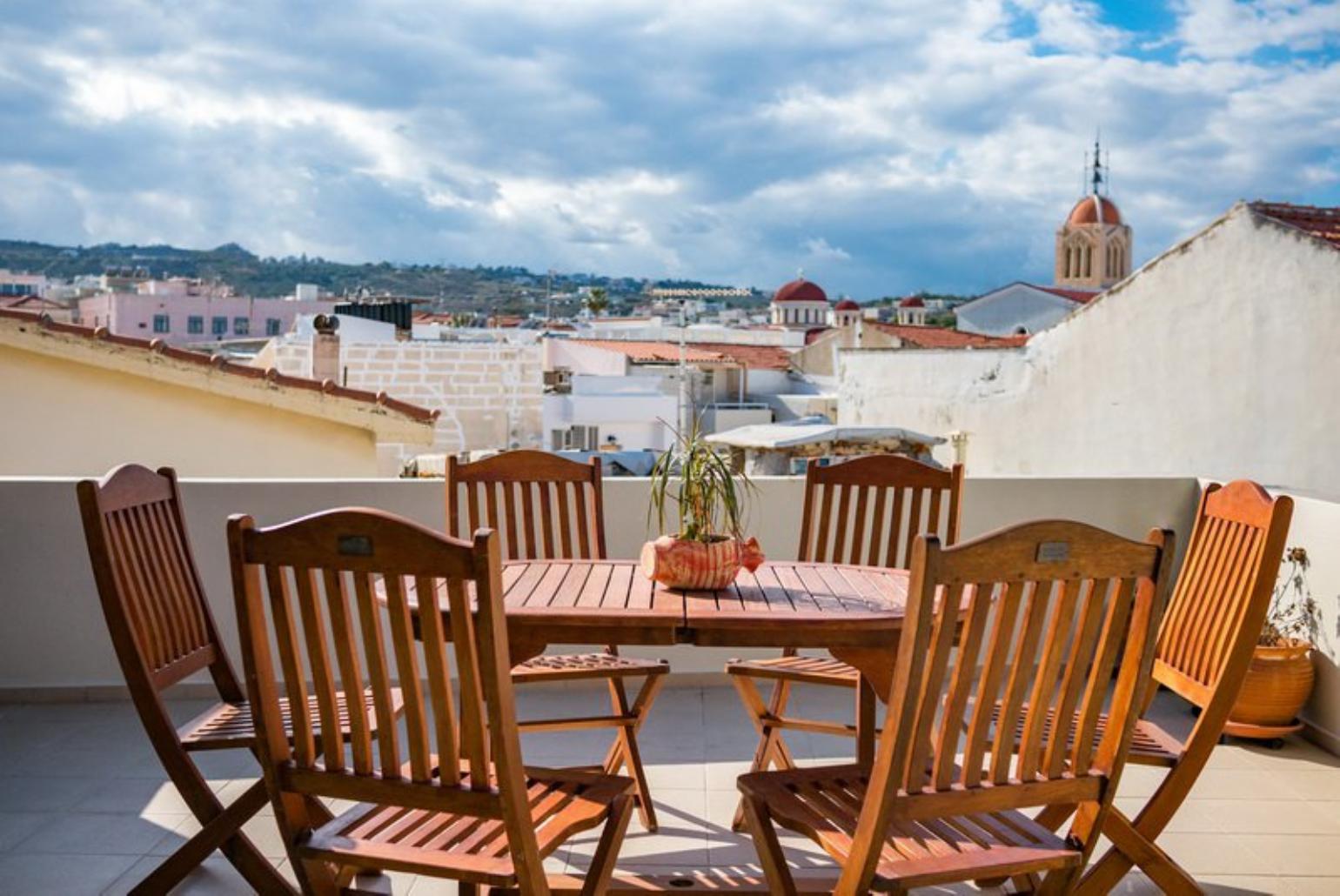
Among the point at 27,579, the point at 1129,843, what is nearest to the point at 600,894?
the point at 1129,843

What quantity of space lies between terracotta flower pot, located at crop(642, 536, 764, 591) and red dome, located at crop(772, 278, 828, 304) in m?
57.3

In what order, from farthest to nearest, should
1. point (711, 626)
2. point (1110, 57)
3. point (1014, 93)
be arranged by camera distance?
point (1110, 57) → point (1014, 93) → point (711, 626)

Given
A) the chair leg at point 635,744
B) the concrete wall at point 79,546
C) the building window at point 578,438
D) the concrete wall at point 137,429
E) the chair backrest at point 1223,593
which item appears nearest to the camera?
the chair backrest at point 1223,593

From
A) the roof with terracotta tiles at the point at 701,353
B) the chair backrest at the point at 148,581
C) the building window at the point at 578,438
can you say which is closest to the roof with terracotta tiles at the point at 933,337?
the roof with terracotta tiles at the point at 701,353

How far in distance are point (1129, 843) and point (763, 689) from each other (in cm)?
217

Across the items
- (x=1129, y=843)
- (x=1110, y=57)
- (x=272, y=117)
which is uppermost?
(x=272, y=117)

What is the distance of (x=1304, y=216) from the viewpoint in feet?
32.8

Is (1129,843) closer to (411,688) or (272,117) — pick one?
(411,688)

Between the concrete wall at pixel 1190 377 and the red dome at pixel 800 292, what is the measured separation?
146 ft

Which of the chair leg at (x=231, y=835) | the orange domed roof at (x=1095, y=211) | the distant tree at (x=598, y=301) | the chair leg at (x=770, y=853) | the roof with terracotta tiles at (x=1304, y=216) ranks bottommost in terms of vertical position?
the chair leg at (x=231, y=835)

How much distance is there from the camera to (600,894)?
2.16 metres

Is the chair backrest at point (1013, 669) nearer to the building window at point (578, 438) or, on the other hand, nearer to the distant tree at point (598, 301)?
the building window at point (578, 438)

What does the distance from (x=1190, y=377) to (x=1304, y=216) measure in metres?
1.69

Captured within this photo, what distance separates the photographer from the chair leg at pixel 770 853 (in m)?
2.20
